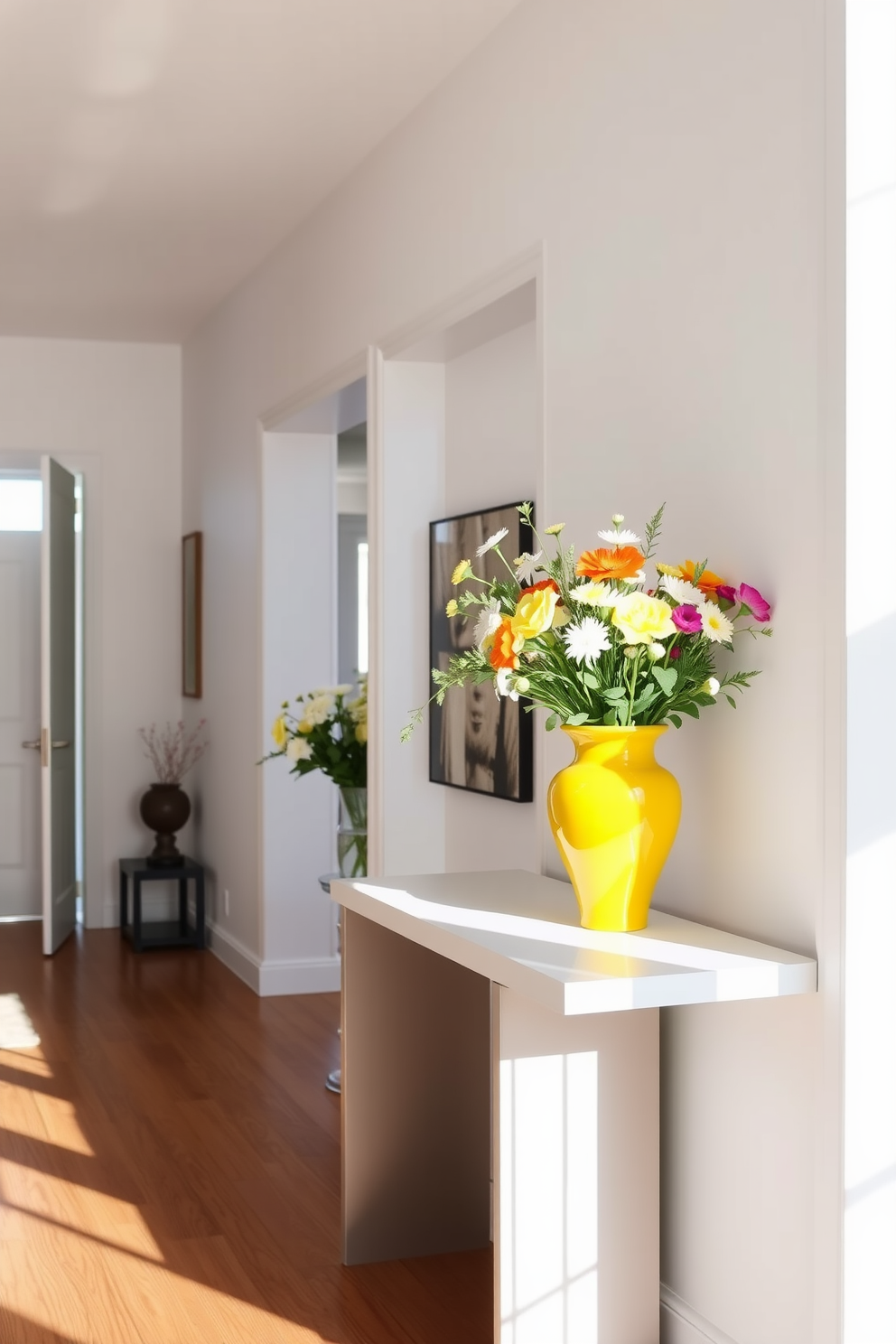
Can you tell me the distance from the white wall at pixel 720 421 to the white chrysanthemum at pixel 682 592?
140 millimetres

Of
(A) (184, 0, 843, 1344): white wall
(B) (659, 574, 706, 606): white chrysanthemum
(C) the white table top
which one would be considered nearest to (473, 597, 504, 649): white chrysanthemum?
(B) (659, 574, 706, 606): white chrysanthemum

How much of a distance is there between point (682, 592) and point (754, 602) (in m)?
0.11

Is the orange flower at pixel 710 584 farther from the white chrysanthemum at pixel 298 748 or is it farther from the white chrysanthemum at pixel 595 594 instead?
the white chrysanthemum at pixel 298 748

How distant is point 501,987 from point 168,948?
4.46 meters

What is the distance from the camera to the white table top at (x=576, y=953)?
196cm

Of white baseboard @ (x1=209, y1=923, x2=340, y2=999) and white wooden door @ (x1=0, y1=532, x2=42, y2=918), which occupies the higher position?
white wooden door @ (x1=0, y1=532, x2=42, y2=918)

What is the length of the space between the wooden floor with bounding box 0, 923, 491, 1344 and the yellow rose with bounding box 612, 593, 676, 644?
1497 millimetres

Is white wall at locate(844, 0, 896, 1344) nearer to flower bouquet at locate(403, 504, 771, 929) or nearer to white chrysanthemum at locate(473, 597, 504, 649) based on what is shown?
flower bouquet at locate(403, 504, 771, 929)

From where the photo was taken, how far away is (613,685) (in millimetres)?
2250

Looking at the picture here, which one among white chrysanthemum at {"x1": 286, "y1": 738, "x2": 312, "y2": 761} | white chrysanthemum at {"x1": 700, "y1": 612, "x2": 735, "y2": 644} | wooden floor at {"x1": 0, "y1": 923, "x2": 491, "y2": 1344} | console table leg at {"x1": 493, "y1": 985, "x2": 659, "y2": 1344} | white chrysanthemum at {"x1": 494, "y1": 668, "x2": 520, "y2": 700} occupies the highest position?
white chrysanthemum at {"x1": 700, "y1": 612, "x2": 735, "y2": 644}

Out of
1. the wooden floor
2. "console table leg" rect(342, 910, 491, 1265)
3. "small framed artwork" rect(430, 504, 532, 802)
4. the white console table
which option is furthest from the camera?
"small framed artwork" rect(430, 504, 532, 802)

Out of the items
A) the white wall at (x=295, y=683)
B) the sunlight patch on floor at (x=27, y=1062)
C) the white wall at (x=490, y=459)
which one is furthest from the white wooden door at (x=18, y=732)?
the white wall at (x=490, y=459)

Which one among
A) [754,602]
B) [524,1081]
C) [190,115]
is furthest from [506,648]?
[190,115]

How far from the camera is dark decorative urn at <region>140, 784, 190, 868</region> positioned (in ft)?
21.7
